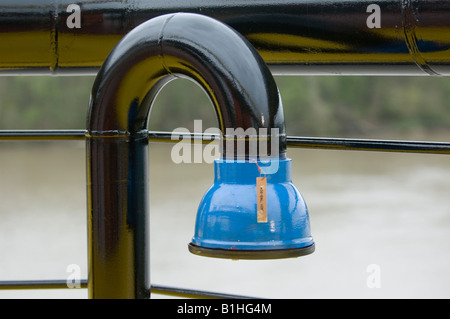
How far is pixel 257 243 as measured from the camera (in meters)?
0.63

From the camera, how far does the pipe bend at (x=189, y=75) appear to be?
2.19 ft

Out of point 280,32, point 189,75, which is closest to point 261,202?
point 189,75

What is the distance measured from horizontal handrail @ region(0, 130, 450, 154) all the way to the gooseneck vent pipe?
0.77 feet

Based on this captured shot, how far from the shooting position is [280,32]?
895mm

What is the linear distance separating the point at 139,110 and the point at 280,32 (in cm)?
23

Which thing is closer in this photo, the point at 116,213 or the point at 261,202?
the point at 261,202

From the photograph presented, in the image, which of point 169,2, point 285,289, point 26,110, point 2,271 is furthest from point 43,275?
point 169,2

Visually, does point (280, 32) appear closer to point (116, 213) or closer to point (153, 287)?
point (116, 213)

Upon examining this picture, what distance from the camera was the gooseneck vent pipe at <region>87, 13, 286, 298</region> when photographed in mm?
670

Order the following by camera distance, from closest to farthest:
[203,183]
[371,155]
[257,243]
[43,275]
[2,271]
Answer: [257,243] < [2,271] < [43,275] < [203,183] < [371,155]

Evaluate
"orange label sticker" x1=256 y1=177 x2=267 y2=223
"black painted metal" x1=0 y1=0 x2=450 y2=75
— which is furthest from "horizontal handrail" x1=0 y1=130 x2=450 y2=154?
"orange label sticker" x1=256 y1=177 x2=267 y2=223

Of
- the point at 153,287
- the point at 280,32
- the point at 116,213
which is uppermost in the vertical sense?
the point at 280,32

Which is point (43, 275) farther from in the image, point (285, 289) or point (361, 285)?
point (361, 285)
